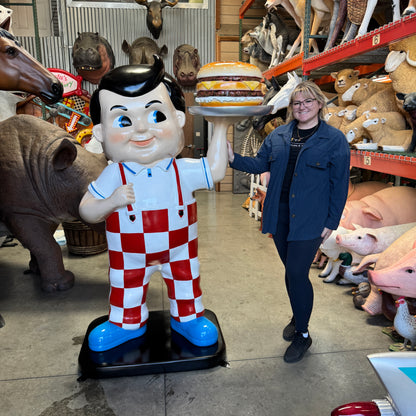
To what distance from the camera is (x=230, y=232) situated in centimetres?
441

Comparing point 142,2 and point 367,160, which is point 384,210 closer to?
point 367,160

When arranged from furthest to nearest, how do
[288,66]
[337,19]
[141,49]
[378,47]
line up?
[141,49]
[288,66]
[337,19]
[378,47]

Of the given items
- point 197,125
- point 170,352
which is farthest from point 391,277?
point 197,125

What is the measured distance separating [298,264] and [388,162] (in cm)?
107

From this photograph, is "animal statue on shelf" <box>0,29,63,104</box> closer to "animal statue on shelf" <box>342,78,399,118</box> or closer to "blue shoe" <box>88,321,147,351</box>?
"blue shoe" <box>88,321,147,351</box>

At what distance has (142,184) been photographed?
172 centimetres

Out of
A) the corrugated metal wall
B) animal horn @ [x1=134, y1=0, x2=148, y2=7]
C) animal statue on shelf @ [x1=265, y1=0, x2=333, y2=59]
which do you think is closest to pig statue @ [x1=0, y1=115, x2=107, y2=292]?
animal statue on shelf @ [x1=265, y1=0, x2=333, y2=59]

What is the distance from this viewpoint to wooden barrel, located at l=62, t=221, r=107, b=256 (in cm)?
351

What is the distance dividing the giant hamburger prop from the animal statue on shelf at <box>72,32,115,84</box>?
5253 mm

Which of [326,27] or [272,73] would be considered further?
[272,73]

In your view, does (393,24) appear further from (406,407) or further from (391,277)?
(406,407)

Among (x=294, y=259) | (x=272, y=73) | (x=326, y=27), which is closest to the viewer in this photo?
(x=294, y=259)

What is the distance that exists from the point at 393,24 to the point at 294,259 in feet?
5.27

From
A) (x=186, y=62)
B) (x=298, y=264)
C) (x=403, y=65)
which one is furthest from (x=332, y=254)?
(x=186, y=62)
